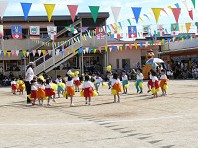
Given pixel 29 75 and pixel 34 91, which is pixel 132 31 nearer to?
pixel 29 75

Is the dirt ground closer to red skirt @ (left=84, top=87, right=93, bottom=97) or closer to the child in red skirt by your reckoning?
red skirt @ (left=84, top=87, right=93, bottom=97)

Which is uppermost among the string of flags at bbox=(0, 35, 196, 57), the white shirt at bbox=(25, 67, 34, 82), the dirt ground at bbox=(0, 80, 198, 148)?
the string of flags at bbox=(0, 35, 196, 57)

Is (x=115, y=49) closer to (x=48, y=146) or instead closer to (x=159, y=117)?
(x=159, y=117)

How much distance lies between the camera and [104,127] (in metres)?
9.42

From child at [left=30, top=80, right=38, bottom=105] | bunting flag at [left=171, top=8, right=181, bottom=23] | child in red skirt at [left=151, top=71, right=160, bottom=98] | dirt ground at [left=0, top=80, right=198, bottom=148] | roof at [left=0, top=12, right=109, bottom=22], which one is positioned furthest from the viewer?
roof at [left=0, top=12, right=109, bottom=22]

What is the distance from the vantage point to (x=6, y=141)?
7.90m

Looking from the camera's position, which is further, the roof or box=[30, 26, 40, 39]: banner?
the roof

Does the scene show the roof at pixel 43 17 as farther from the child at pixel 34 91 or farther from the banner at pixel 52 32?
the child at pixel 34 91

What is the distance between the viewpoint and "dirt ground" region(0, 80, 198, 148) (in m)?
7.44

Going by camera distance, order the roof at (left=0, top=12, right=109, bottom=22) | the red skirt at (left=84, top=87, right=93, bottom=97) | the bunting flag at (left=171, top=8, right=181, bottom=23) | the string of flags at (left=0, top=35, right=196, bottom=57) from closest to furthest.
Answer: the red skirt at (left=84, top=87, right=93, bottom=97)
the bunting flag at (left=171, top=8, right=181, bottom=23)
the string of flags at (left=0, top=35, right=196, bottom=57)
the roof at (left=0, top=12, right=109, bottom=22)

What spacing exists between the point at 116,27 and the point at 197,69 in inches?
326

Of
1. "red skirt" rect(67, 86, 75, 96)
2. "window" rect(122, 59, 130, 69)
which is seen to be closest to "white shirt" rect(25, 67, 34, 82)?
"red skirt" rect(67, 86, 75, 96)

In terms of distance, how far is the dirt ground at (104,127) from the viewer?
7438mm

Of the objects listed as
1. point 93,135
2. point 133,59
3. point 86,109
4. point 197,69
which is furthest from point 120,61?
point 93,135
